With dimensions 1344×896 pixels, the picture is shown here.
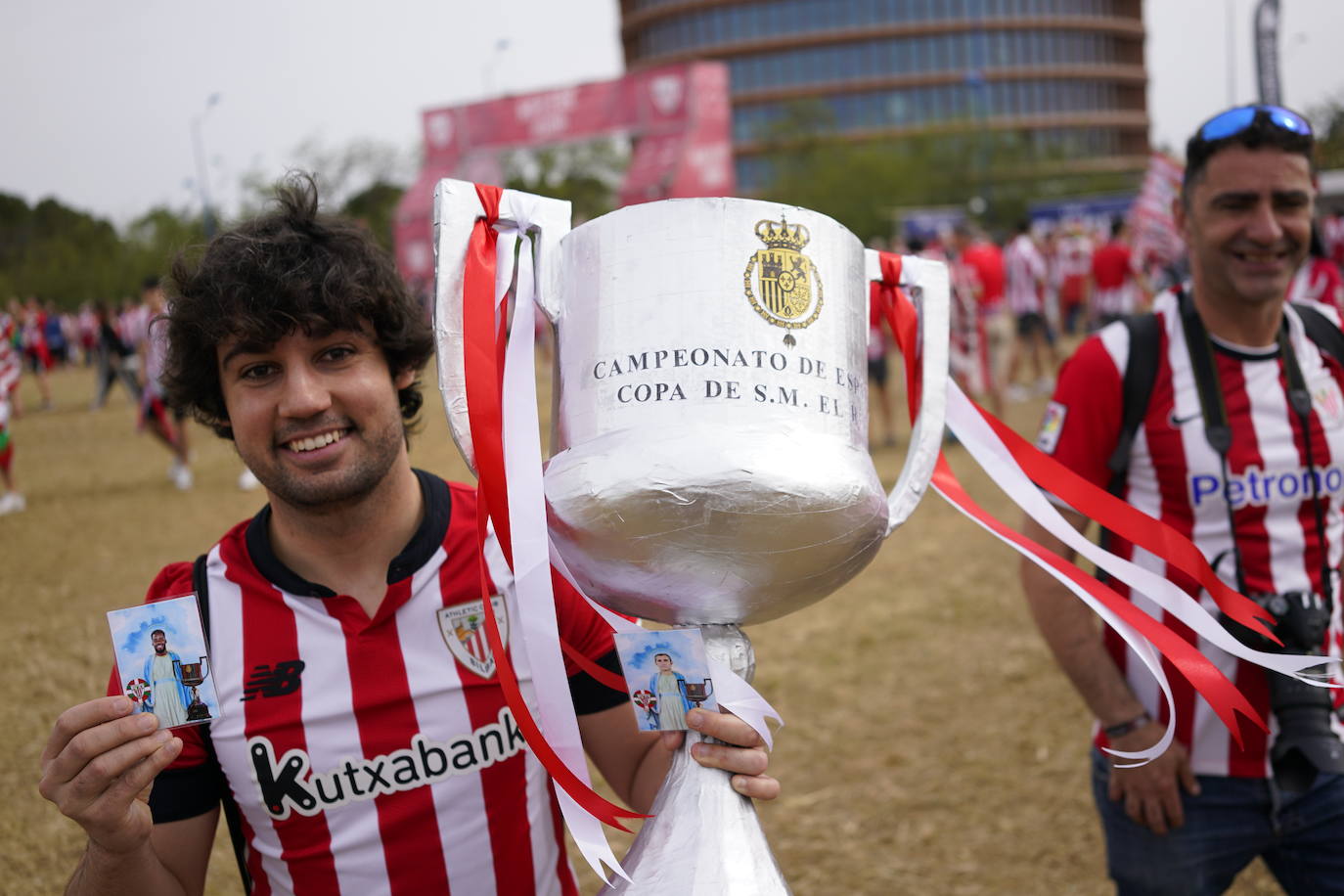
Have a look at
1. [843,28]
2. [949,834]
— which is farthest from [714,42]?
[949,834]

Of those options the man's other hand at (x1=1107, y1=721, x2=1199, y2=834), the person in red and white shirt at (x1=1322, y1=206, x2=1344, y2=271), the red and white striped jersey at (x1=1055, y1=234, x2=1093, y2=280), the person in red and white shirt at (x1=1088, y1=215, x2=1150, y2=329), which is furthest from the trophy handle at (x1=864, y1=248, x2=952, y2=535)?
the person in red and white shirt at (x1=1322, y1=206, x2=1344, y2=271)

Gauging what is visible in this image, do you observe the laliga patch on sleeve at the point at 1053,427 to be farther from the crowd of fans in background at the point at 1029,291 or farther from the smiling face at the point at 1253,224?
the crowd of fans in background at the point at 1029,291

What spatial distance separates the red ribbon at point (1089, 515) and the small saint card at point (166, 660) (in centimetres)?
103

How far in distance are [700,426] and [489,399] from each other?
0.29m

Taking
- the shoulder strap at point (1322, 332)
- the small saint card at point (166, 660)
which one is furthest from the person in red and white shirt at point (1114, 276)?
the small saint card at point (166, 660)

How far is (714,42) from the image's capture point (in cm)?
7050

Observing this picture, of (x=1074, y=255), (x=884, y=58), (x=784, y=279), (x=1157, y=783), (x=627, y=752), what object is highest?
(x=884, y=58)

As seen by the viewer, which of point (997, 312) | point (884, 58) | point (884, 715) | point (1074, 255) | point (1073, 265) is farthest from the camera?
point (884, 58)

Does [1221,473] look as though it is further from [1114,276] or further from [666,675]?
[1114,276]

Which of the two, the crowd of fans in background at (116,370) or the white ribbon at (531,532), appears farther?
the crowd of fans in background at (116,370)

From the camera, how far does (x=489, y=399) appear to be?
127 centimetres

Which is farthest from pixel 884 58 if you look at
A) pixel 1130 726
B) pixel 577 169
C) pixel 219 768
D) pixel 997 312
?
pixel 219 768

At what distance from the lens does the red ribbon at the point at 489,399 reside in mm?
1251

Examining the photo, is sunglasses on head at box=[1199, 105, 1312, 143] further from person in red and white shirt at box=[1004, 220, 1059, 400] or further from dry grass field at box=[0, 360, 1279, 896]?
person in red and white shirt at box=[1004, 220, 1059, 400]
